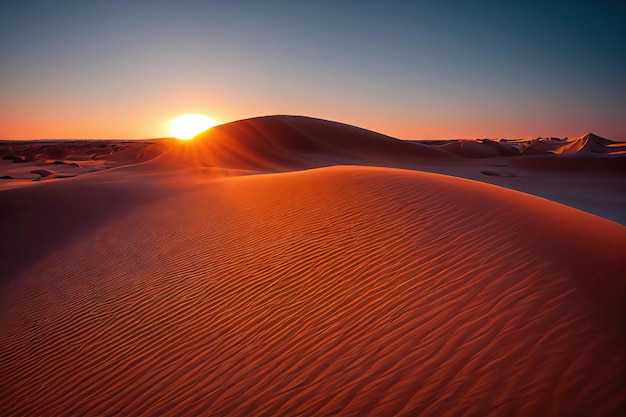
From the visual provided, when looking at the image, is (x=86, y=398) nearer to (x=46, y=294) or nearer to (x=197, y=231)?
(x=46, y=294)

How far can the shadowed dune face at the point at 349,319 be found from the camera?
8.91ft

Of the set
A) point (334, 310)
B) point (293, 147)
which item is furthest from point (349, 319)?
point (293, 147)

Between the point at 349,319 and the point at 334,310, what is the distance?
0.92 feet

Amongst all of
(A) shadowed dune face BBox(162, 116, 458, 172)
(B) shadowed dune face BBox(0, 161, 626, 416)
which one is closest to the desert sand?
(B) shadowed dune face BBox(0, 161, 626, 416)

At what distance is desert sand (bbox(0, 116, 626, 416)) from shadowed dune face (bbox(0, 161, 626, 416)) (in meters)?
0.02

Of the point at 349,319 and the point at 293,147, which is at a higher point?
the point at 293,147

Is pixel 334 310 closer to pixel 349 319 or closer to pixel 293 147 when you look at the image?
pixel 349 319

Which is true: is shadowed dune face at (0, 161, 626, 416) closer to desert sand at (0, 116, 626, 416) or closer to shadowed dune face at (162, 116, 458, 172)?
desert sand at (0, 116, 626, 416)

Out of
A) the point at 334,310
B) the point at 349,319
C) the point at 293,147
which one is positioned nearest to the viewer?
the point at 349,319

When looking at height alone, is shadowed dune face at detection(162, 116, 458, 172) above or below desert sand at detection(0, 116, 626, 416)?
above

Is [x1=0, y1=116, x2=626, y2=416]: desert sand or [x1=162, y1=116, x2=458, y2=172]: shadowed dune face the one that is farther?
[x1=162, y1=116, x2=458, y2=172]: shadowed dune face

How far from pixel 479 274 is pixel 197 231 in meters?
6.53

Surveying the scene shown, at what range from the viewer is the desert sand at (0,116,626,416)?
2.74 meters

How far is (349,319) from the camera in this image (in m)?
3.72
